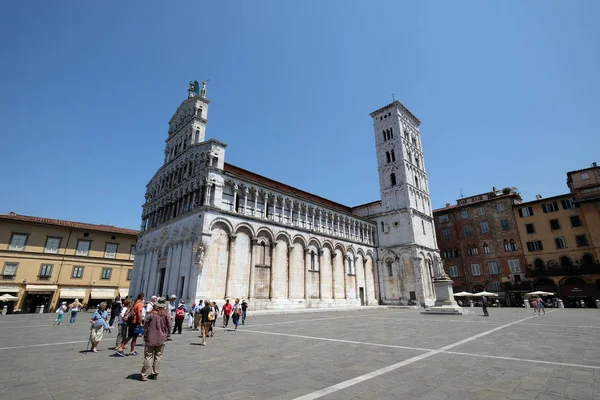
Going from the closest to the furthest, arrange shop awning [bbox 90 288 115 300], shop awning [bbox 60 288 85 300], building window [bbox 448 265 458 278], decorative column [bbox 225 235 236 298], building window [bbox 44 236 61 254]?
decorative column [bbox 225 235 236 298], building window [bbox 44 236 61 254], shop awning [bbox 60 288 85 300], shop awning [bbox 90 288 115 300], building window [bbox 448 265 458 278]

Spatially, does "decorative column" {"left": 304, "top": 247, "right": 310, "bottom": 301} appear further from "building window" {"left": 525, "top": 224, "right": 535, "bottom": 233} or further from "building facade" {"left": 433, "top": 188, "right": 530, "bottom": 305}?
"building window" {"left": 525, "top": 224, "right": 535, "bottom": 233}

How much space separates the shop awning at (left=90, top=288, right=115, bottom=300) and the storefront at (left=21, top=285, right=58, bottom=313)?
156 inches

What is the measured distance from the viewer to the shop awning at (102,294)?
3684 cm

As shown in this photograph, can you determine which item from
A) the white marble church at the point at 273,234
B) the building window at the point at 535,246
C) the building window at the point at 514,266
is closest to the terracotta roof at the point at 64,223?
the white marble church at the point at 273,234

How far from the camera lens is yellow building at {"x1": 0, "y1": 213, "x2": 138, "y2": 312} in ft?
105

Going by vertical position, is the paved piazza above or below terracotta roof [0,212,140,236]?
below

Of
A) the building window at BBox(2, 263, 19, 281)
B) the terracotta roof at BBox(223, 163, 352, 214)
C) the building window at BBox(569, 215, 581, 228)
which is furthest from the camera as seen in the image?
the building window at BBox(569, 215, 581, 228)

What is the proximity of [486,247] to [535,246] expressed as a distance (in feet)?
19.2

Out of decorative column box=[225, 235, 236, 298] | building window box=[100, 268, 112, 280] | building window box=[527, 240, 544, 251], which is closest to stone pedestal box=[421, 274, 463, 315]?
decorative column box=[225, 235, 236, 298]

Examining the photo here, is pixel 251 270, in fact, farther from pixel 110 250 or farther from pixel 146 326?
pixel 110 250

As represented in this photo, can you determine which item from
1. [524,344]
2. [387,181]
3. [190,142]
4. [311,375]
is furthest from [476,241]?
[311,375]

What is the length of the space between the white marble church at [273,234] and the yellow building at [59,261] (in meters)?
8.21

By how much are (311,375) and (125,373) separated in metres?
4.41

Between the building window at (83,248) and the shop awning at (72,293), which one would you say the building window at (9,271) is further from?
the building window at (83,248)
